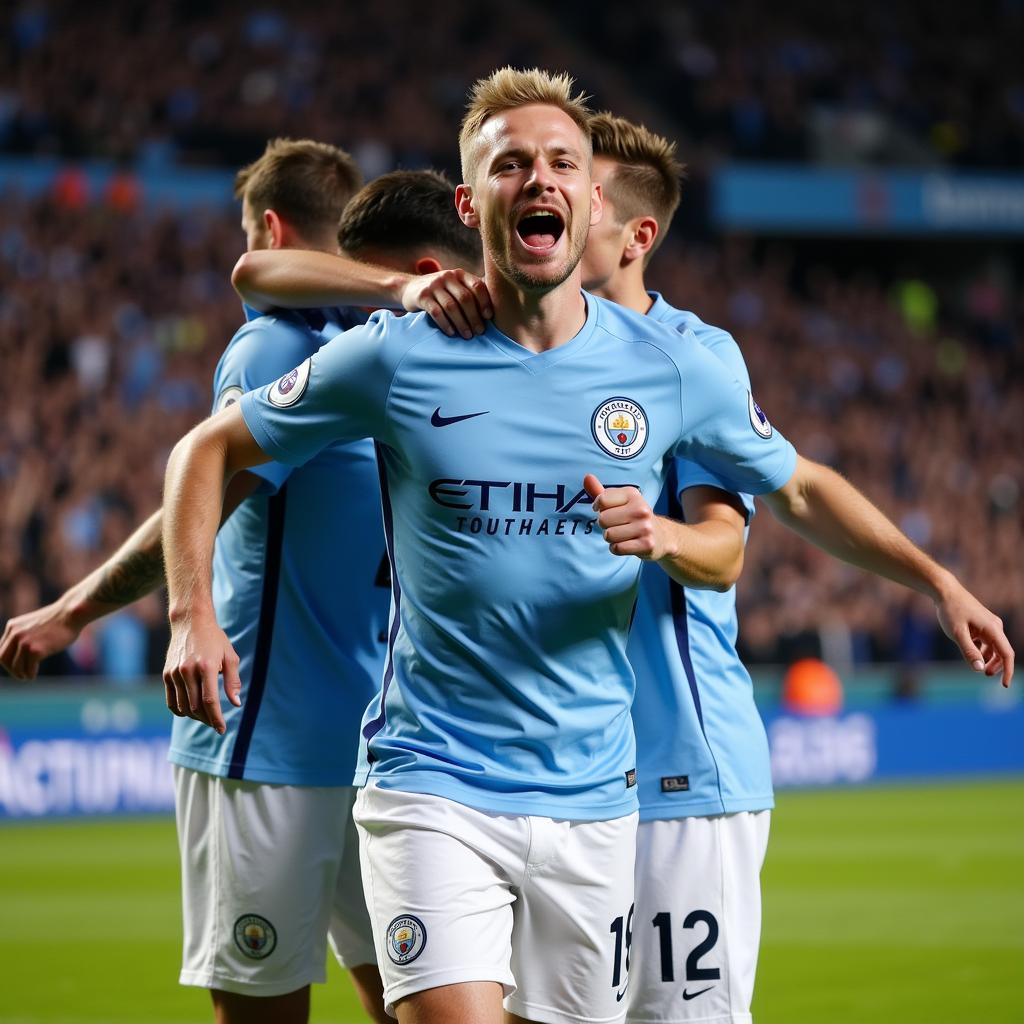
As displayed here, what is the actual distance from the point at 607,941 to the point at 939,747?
14.6m

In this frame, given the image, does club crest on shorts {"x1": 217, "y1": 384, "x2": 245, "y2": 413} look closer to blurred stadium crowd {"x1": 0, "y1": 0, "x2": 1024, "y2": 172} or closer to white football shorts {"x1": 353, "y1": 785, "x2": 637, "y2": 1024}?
white football shorts {"x1": 353, "y1": 785, "x2": 637, "y2": 1024}

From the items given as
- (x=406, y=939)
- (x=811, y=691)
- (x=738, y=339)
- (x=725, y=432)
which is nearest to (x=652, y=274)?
(x=738, y=339)

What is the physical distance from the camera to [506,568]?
3.49 meters

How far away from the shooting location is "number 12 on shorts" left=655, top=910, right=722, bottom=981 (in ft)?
13.2

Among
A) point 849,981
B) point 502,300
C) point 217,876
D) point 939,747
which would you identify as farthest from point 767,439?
point 939,747

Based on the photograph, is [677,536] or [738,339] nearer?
[677,536]

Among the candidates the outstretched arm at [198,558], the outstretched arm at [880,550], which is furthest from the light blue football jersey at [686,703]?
the outstretched arm at [198,558]

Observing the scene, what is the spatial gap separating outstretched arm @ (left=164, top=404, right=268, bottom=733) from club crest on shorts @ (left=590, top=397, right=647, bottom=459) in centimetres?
71

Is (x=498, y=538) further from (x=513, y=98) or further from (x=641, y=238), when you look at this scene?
(x=641, y=238)

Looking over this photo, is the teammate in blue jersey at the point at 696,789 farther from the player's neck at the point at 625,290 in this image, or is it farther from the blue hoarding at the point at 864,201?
the blue hoarding at the point at 864,201

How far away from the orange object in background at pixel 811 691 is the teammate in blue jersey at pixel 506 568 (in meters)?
12.7

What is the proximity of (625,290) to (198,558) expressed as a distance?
145cm

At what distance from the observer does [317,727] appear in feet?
14.0

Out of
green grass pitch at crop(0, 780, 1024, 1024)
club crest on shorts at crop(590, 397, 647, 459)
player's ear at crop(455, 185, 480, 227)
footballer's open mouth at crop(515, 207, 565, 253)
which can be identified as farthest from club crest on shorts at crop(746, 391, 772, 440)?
green grass pitch at crop(0, 780, 1024, 1024)
